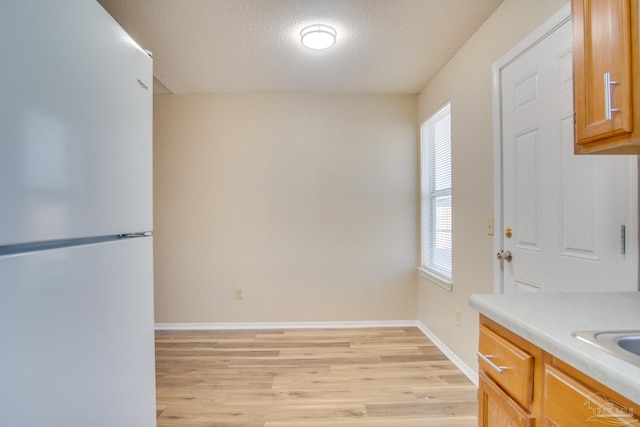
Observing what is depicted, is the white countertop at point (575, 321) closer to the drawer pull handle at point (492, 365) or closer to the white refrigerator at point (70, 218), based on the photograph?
the drawer pull handle at point (492, 365)

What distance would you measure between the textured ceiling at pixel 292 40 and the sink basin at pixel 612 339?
1.91m

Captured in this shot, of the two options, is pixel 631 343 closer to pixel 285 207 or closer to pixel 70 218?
pixel 70 218

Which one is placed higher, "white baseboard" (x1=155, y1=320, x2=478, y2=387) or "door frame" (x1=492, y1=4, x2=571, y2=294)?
"door frame" (x1=492, y1=4, x2=571, y2=294)

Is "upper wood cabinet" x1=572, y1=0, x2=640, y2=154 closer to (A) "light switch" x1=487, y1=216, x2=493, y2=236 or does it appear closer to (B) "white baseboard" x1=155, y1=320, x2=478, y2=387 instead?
(A) "light switch" x1=487, y1=216, x2=493, y2=236

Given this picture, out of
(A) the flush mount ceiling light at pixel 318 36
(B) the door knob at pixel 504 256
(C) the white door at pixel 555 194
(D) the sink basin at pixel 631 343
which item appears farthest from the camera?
(A) the flush mount ceiling light at pixel 318 36

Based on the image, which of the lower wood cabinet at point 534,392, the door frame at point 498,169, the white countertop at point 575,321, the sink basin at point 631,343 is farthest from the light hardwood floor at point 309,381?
the sink basin at point 631,343

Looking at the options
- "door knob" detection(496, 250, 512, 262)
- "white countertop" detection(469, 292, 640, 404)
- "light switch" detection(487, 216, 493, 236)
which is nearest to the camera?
"white countertop" detection(469, 292, 640, 404)

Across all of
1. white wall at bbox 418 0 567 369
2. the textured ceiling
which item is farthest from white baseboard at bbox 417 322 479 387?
the textured ceiling

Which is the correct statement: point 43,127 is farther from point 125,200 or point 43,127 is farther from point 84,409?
point 84,409

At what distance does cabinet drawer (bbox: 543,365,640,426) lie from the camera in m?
0.56

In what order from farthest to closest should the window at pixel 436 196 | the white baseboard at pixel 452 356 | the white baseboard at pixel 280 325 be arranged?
the white baseboard at pixel 280 325 → the window at pixel 436 196 → the white baseboard at pixel 452 356

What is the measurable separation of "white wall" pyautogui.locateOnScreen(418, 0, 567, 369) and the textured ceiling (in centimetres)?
17

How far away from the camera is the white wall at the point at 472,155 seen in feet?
5.82

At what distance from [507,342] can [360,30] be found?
81.4 inches
